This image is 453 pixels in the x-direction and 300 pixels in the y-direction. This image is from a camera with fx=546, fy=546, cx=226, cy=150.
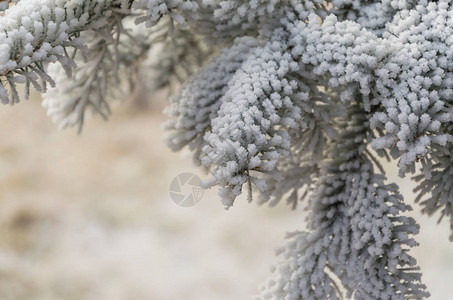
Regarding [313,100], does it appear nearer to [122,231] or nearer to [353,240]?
[353,240]

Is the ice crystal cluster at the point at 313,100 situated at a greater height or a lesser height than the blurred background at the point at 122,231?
lesser

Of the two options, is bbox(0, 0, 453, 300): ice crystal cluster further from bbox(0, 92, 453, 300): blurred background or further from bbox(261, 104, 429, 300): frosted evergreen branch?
bbox(0, 92, 453, 300): blurred background

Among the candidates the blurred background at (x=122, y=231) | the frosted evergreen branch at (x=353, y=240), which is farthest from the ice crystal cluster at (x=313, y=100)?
the blurred background at (x=122, y=231)

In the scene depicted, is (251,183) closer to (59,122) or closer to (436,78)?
(436,78)

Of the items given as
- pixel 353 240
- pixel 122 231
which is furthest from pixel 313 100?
pixel 122 231

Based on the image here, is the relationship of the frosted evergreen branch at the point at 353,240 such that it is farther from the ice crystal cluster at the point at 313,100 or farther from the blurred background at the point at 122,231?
the blurred background at the point at 122,231

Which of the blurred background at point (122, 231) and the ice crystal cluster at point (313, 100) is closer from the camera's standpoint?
the ice crystal cluster at point (313, 100)

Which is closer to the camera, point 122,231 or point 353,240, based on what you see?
point 353,240

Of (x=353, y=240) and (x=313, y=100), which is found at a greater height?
(x=313, y=100)
